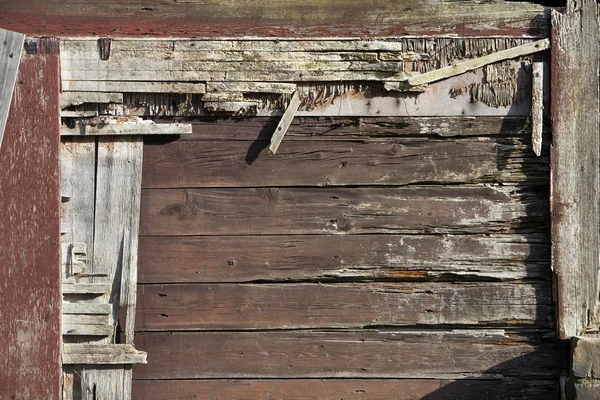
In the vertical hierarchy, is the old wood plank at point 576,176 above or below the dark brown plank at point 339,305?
above

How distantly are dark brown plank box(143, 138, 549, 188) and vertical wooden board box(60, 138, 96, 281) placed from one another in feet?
0.94

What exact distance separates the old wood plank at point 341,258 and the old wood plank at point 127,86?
0.68 meters

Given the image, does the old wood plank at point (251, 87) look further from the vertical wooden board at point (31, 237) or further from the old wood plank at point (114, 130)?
the vertical wooden board at point (31, 237)

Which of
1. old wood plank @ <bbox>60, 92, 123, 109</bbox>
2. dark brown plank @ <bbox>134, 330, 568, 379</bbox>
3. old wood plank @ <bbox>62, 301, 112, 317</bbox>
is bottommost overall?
dark brown plank @ <bbox>134, 330, 568, 379</bbox>

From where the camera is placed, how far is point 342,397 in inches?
128

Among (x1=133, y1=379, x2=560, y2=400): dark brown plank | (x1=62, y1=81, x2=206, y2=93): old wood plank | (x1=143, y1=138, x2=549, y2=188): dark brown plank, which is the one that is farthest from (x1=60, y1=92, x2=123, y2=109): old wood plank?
(x1=133, y1=379, x2=560, y2=400): dark brown plank

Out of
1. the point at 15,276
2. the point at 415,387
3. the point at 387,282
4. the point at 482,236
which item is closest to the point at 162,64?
the point at 15,276

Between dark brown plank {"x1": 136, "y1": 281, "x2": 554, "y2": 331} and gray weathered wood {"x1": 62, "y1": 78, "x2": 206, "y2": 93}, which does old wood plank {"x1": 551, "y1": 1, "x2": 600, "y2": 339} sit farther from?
gray weathered wood {"x1": 62, "y1": 78, "x2": 206, "y2": 93}

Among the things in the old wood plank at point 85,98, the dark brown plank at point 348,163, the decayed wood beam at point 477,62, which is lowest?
the dark brown plank at point 348,163

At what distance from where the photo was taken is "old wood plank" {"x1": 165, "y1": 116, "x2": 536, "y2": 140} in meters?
3.24

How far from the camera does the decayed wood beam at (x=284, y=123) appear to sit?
10.5 ft

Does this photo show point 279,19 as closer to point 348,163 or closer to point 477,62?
point 348,163

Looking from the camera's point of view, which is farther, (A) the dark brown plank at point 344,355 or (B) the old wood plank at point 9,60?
(A) the dark brown plank at point 344,355

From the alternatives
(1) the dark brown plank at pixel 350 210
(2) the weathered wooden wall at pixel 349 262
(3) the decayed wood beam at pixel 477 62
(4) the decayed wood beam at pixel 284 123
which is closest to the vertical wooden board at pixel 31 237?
(2) the weathered wooden wall at pixel 349 262
